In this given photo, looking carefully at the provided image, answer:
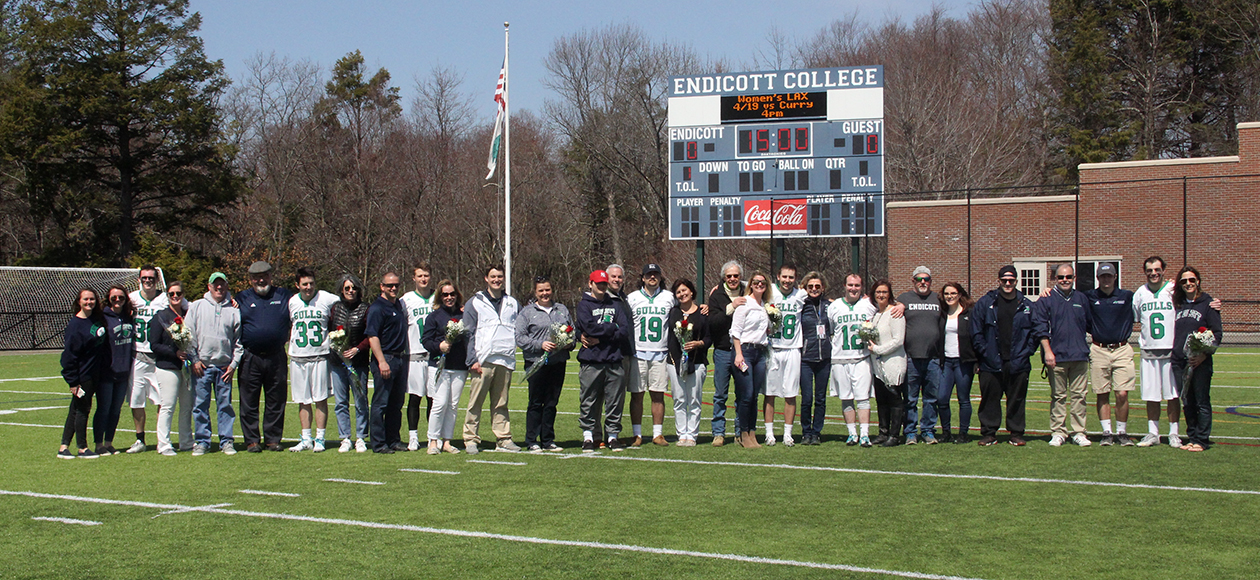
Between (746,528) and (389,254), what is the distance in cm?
4593

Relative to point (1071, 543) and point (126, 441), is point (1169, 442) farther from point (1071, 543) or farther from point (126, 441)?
point (126, 441)

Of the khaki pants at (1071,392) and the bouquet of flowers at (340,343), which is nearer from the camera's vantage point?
the bouquet of flowers at (340,343)

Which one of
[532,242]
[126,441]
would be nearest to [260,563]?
[126,441]

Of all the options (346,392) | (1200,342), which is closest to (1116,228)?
(1200,342)

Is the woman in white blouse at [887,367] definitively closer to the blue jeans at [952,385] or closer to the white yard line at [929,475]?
the blue jeans at [952,385]

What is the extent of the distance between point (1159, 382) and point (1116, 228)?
24.5m

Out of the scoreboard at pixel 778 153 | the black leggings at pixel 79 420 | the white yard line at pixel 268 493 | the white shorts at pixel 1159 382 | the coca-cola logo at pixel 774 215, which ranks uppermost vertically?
the scoreboard at pixel 778 153

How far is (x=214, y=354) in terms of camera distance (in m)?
10.2

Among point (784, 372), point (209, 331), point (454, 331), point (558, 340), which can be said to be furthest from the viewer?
point (784, 372)

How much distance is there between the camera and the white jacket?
10141 millimetres

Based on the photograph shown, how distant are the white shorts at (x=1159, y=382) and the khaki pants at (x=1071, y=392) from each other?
20.8 inches

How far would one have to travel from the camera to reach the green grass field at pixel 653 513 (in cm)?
586

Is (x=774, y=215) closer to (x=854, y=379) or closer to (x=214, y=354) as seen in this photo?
(x=854, y=379)

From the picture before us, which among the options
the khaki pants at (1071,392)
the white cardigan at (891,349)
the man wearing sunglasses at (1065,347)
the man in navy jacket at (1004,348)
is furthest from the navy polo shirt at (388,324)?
the khaki pants at (1071,392)
